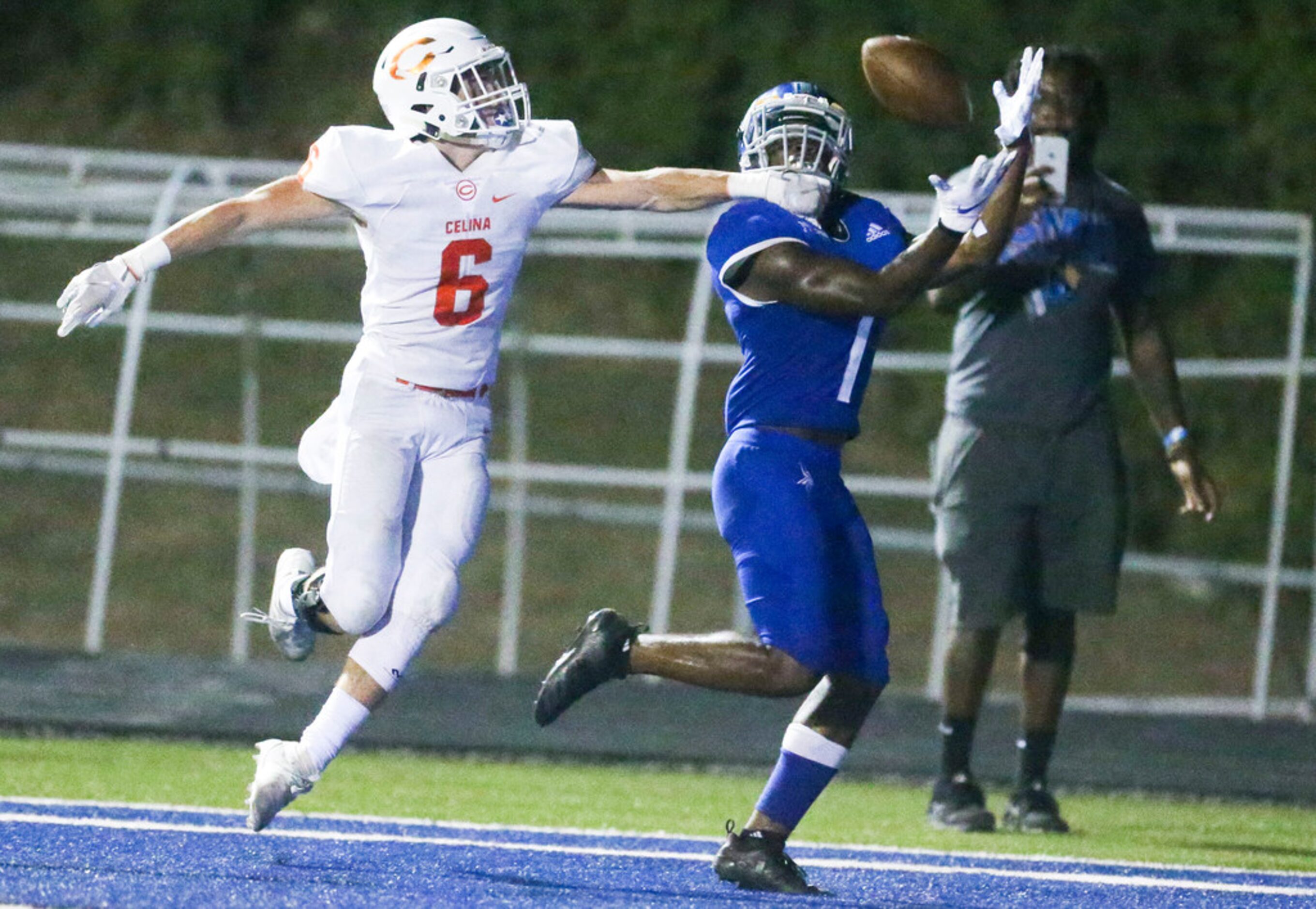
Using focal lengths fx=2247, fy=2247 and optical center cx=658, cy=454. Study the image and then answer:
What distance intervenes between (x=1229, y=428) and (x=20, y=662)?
9447 mm

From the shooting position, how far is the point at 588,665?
4805 mm

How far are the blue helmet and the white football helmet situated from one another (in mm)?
520

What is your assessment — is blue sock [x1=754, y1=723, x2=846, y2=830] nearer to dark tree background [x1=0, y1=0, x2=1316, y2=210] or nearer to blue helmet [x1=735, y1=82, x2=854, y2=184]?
blue helmet [x1=735, y1=82, x2=854, y2=184]

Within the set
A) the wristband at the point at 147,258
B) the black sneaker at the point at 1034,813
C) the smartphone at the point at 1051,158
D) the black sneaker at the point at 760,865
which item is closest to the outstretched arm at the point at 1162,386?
the smartphone at the point at 1051,158

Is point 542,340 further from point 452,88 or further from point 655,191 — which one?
point 452,88

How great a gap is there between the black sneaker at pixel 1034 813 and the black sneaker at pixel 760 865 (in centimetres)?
134

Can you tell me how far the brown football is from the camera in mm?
5035

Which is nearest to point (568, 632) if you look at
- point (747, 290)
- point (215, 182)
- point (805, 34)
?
point (805, 34)

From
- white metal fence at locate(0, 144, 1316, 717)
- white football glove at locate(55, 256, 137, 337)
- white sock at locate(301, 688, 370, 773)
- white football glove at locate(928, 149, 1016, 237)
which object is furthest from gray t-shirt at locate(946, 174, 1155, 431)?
white football glove at locate(55, 256, 137, 337)

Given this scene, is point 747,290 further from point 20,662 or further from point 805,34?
point 805,34

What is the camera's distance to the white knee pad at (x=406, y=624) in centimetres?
493

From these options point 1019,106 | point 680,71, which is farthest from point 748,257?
point 680,71

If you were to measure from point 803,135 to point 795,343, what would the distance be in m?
0.45

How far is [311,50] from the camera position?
A: 21.7 meters
